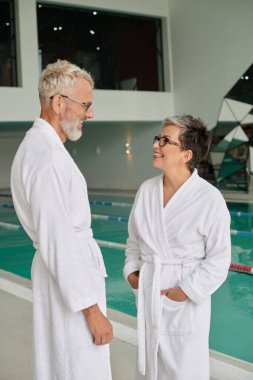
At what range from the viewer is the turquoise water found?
3839mm

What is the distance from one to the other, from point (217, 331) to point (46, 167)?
2.87 m

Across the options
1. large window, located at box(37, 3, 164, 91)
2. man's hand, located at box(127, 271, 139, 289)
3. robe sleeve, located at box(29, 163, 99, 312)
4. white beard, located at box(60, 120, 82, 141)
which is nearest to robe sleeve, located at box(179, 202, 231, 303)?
man's hand, located at box(127, 271, 139, 289)

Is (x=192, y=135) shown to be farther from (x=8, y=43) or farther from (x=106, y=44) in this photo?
(x=106, y=44)

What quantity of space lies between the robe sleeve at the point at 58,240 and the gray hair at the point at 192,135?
2.16ft

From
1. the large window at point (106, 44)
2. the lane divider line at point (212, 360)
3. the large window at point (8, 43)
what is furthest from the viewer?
the large window at point (106, 44)

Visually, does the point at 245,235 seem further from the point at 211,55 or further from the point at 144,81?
the point at 144,81

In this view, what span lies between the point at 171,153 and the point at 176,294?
58 centimetres

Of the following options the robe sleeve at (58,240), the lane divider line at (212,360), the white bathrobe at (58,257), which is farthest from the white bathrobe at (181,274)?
the lane divider line at (212,360)

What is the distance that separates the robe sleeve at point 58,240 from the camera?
159cm

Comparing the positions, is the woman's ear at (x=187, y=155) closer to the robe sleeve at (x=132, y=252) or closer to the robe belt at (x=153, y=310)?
the robe sleeve at (x=132, y=252)

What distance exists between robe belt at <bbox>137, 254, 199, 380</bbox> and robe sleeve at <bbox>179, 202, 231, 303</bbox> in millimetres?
71

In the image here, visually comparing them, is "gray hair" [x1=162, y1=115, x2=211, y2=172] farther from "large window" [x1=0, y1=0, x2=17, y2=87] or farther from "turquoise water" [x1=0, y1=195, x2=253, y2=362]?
"large window" [x1=0, y1=0, x2=17, y2=87]

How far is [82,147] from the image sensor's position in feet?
68.9

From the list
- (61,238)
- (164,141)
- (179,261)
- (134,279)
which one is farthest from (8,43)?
(61,238)
